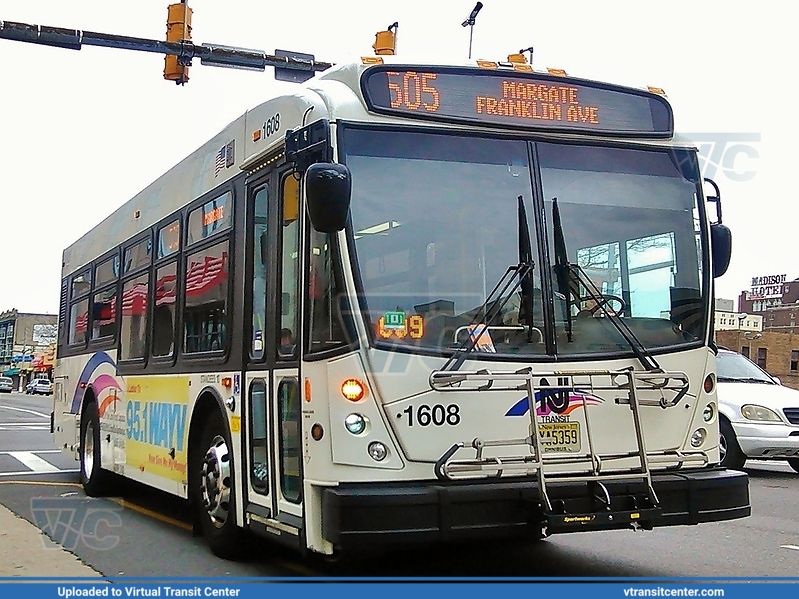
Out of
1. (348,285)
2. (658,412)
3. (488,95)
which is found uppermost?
(488,95)

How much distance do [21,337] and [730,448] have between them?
134 meters

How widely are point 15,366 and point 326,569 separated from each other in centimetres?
12730

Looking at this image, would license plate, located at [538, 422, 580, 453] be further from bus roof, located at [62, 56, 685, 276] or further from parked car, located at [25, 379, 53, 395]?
parked car, located at [25, 379, 53, 395]

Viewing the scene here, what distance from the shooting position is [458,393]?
5965mm

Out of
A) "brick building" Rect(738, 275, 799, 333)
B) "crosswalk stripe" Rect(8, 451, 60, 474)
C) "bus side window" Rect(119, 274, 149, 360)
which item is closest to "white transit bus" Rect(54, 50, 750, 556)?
"bus side window" Rect(119, 274, 149, 360)

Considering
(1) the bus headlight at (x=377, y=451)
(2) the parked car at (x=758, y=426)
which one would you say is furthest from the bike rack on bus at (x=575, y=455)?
(2) the parked car at (x=758, y=426)

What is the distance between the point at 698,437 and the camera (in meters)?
6.54

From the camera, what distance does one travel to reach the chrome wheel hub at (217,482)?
764cm

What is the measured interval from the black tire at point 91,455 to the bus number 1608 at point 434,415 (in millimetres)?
6931

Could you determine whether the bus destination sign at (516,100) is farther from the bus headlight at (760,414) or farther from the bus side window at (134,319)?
the bus headlight at (760,414)

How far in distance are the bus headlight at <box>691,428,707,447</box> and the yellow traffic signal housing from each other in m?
7.63

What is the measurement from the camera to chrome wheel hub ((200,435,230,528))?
25.1ft
